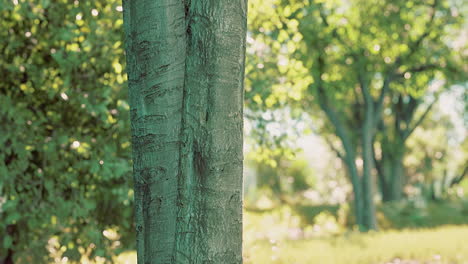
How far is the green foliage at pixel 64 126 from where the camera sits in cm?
585

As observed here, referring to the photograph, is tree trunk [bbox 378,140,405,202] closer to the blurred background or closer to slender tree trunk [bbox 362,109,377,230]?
slender tree trunk [bbox 362,109,377,230]

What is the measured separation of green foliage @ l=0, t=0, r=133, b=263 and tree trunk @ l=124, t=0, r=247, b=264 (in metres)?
2.71

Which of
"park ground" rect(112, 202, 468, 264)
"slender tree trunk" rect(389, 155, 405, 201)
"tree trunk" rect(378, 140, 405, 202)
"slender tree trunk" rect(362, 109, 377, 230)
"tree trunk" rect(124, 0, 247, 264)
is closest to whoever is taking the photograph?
"tree trunk" rect(124, 0, 247, 264)

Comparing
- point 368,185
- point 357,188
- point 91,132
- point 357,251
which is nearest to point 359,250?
point 357,251

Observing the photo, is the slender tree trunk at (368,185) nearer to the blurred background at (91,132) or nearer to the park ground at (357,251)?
the park ground at (357,251)

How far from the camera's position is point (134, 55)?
3062 millimetres

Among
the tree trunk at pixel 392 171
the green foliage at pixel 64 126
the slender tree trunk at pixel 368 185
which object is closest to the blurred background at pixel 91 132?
the green foliage at pixel 64 126

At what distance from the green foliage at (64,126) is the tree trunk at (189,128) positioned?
8.88ft

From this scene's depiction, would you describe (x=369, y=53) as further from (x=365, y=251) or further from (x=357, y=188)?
(x=365, y=251)

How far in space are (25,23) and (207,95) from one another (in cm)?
456

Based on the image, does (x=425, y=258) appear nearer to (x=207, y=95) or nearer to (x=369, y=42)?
(x=207, y=95)

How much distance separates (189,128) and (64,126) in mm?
3800

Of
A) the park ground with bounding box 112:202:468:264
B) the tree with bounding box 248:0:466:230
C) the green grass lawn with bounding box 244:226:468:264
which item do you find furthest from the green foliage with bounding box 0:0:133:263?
the tree with bounding box 248:0:466:230

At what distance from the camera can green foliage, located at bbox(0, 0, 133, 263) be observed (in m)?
5.85
